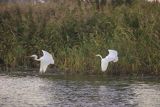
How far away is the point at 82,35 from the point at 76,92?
236 inches

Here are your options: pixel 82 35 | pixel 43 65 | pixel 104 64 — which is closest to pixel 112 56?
pixel 104 64

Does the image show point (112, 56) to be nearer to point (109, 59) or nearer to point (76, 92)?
point (109, 59)

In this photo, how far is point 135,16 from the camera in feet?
65.8

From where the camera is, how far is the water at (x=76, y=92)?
526 inches

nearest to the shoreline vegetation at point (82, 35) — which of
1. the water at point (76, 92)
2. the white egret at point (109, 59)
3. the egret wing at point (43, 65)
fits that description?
the white egret at point (109, 59)

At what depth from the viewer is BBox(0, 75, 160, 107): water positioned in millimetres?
13367

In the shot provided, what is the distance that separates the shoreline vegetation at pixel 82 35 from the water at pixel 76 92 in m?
1.04

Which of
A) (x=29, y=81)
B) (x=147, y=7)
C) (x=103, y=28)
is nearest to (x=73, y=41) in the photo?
(x=103, y=28)

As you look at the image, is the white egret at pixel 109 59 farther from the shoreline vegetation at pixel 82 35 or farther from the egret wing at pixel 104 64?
the shoreline vegetation at pixel 82 35

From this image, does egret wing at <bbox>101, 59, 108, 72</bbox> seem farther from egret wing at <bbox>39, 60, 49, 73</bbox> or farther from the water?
egret wing at <bbox>39, 60, 49, 73</bbox>

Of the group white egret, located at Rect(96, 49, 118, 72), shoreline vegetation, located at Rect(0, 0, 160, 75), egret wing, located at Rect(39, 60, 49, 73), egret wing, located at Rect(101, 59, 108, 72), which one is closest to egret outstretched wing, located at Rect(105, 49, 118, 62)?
white egret, located at Rect(96, 49, 118, 72)

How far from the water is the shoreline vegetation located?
104cm

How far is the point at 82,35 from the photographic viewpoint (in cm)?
2098

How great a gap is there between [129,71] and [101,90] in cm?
306
